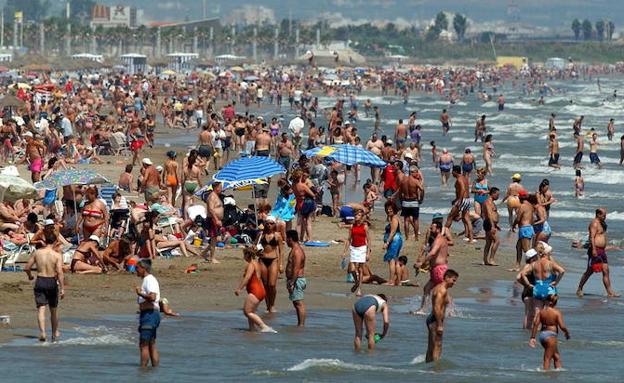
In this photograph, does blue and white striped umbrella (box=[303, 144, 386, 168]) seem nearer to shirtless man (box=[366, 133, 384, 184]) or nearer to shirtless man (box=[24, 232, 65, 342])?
shirtless man (box=[366, 133, 384, 184])

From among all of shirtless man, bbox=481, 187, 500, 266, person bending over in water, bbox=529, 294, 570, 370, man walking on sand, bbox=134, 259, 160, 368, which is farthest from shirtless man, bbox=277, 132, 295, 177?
man walking on sand, bbox=134, 259, 160, 368

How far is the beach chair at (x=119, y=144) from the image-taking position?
36.0 metres

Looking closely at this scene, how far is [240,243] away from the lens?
834 inches

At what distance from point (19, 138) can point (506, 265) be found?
15932mm

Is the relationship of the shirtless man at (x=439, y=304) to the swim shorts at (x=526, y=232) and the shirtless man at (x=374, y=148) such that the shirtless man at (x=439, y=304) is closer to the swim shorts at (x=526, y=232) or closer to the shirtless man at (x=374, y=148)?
the swim shorts at (x=526, y=232)

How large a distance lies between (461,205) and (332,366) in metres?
9.84

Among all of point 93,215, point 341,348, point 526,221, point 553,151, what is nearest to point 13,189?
point 93,215

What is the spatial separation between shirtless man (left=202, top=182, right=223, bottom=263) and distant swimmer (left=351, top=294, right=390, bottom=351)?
5164 millimetres

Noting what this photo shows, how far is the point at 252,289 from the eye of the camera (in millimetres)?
15234

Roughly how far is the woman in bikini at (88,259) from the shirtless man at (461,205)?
6.37m

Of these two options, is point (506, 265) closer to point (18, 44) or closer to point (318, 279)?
point (318, 279)

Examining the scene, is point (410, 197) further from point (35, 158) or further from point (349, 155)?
point (35, 158)

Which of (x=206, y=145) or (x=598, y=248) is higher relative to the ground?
(x=598, y=248)

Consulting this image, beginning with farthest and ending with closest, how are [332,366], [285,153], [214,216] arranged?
[285,153] → [214,216] → [332,366]
